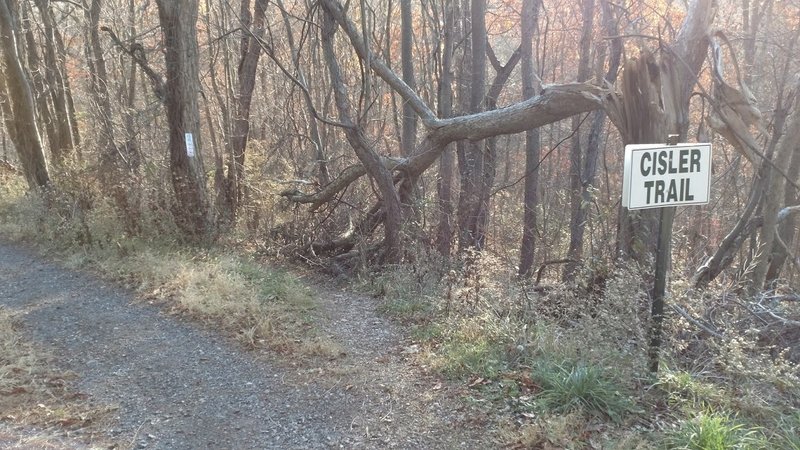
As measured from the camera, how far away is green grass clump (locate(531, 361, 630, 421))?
12.9ft

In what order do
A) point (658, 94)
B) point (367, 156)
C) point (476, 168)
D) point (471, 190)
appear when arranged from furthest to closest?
1. point (476, 168)
2. point (471, 190)
3. point (367, 156)
4. point (658, 94)

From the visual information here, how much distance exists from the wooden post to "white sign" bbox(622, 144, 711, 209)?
0.14 metres

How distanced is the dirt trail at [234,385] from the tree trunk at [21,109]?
6830 millimetres

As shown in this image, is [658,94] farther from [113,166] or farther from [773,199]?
[113,166]

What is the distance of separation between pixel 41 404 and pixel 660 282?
509 cm

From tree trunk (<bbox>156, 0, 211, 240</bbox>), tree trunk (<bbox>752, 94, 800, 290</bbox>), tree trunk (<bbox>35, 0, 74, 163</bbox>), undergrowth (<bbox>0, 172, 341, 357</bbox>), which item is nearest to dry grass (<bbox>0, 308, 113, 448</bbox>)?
undergrowth (<bbox>0, 172, 341, 357</bbox>)

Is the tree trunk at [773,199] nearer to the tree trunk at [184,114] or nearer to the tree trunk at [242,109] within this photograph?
the tree trunk at [184,114]

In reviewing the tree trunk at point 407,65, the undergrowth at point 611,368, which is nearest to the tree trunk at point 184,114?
the tree trunk at point 407,65

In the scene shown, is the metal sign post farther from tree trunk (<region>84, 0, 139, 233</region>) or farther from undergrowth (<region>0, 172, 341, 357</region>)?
tree trunk (<region>84, 0, 139, 233</region>)

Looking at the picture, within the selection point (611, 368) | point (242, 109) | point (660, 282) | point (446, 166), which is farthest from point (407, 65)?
point (611, 368)

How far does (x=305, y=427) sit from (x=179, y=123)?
687 cm

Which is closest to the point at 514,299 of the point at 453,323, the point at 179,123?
the point at 453,323

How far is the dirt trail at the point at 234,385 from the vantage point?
13.4ft

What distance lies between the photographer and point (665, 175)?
3.92m
